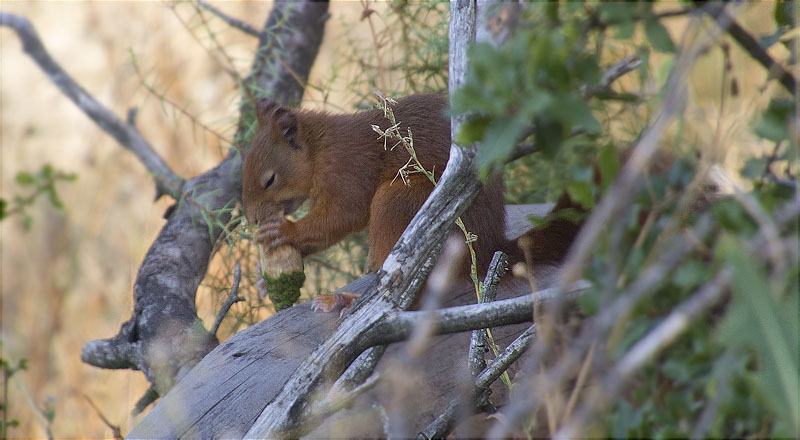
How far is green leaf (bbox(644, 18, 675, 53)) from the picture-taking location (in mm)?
945

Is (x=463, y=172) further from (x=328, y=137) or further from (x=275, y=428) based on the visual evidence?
(x=328, y=137)

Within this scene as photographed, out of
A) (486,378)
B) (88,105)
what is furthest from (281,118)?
(88,105)

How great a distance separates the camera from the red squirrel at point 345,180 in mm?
2172

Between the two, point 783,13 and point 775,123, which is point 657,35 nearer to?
point 775,123

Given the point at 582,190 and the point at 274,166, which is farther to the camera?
the point at 274,166

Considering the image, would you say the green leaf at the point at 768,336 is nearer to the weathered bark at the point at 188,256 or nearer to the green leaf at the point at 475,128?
the green leaf at the point at 475,128

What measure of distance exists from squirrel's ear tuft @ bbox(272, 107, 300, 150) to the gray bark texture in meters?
0.69

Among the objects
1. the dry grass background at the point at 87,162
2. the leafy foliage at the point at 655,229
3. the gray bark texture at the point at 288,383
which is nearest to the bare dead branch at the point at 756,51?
the leafy foliage at the point at 655,229

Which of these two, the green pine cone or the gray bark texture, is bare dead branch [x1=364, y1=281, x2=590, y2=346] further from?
the green pine cone

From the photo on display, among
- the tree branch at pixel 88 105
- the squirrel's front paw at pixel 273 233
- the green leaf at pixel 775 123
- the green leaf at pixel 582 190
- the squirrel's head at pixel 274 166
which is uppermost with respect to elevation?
the tree branch at pixel 88 105

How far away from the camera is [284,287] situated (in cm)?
228

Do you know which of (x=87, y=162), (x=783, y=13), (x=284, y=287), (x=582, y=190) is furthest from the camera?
(x=87, y=162)

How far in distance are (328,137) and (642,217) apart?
149 cm

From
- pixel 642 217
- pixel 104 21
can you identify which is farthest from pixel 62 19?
pixel 642 217
